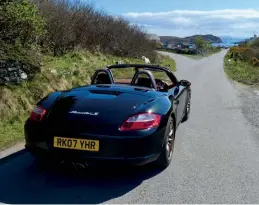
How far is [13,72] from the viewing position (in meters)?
8.12

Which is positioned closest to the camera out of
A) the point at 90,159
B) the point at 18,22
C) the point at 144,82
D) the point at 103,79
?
the point at 90,159

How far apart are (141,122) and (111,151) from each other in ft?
1.63

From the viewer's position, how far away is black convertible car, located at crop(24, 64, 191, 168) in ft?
13.4

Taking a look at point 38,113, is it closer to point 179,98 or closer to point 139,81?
point 139,81

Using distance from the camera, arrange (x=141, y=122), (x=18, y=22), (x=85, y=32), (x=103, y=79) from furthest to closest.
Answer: (x=85, y=32)
(x=18, y=22)
(x=103, y=79)
(x=141, y=122)

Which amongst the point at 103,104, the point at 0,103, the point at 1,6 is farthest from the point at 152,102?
the point at 1,6

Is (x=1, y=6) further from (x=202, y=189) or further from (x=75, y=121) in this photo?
(x=202, y=189)

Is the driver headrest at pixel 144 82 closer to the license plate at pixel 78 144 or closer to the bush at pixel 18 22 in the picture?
the license plate at pixel 78 144

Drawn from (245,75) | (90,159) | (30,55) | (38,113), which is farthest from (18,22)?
(245,75)

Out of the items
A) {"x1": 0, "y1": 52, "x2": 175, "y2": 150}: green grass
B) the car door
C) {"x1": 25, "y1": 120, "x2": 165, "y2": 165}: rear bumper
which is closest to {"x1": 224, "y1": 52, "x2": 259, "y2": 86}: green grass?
{"x1": 0, "y1": 52, "x2": 175, "y2": 150}: green grass

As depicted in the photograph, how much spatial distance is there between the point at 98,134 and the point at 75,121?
0.35m

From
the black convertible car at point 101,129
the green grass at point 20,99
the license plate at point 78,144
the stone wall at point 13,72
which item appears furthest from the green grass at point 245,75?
the license plate at point 78,144

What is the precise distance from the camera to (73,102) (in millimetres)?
4668

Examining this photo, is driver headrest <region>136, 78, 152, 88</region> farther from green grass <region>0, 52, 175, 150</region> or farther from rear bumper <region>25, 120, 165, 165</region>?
green grass <region>0, 52, 175, 150</region>
